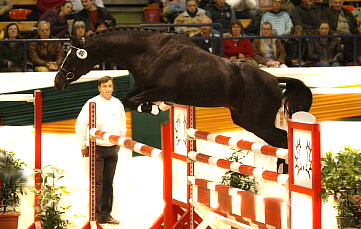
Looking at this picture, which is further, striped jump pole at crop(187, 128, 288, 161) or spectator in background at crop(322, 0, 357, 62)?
spectator in background at crop(322, 0, 357, 62)

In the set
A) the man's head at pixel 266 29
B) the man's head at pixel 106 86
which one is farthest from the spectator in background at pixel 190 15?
the man's head at pixel 106 86

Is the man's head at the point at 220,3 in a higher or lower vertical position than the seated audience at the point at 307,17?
higher

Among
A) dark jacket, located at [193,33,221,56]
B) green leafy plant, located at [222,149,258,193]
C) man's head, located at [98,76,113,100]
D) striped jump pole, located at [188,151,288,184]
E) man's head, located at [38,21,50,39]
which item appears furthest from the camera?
man's head, located at [38,21,50,39]

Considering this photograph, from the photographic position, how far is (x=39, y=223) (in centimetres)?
625

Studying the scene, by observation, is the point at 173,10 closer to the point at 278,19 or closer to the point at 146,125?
the point at 278,19

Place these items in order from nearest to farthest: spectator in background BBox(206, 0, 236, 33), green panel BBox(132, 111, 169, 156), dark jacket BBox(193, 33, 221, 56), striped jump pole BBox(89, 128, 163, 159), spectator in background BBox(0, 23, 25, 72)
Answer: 1. striped jump pole BBox(89, 128, 163, 159)
2. green panel BBox(132, 111, 169, 156)
3. spectator in background BBox(0, 23, 25, 72)
4. dark jacket BBox(193, 33, 221, 56)
5. spectator in background BBox(206, 0, 236, 33)

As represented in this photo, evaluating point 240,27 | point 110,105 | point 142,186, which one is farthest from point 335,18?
point 110,105

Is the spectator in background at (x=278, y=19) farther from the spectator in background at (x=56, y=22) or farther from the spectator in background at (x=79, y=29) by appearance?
the spectator in background at (x=56, y=22)

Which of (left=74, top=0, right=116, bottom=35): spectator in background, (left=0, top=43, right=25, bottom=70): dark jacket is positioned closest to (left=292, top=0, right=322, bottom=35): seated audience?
(left=74, top=0, right=116, bottom=35): spectator in background

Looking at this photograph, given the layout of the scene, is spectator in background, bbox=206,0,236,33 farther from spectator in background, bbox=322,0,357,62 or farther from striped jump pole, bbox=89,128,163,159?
striped jump pole, bbox=89,128,163,159

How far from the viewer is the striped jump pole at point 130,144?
533 cm

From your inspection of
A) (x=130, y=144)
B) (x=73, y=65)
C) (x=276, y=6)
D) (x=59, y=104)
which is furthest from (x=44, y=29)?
(x=130, y=144)

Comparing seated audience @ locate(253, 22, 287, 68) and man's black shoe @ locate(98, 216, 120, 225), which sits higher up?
seated audience @ locate(253, 22, 287, 68)

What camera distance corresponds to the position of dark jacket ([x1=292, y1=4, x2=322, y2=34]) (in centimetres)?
1050
